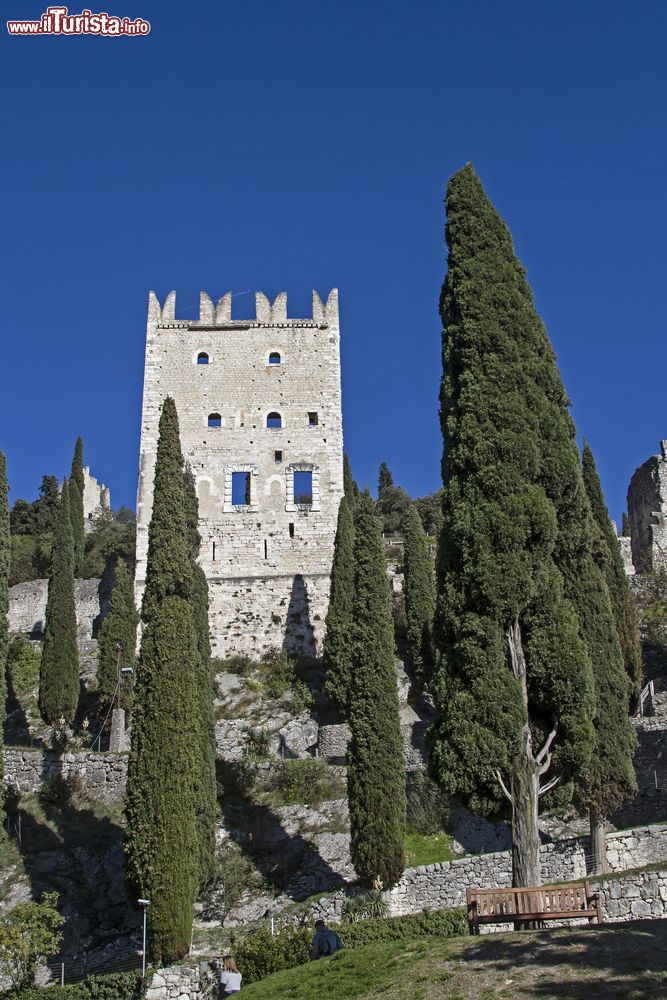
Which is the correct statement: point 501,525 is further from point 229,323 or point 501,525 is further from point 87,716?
point 229,323

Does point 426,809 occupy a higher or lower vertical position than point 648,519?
lower

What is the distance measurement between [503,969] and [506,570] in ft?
18.8

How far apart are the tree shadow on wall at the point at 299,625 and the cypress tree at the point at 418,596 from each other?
386 cm

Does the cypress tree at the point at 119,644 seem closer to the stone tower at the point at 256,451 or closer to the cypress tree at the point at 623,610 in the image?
the stone tower at the point at 256,451

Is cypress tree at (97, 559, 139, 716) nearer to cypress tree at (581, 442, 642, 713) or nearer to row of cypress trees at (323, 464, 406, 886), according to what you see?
row of cypress trees at (323, 464, 406, 886)

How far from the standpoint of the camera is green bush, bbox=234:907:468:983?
13.9 meters

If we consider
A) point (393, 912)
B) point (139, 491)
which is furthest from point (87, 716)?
point (393, 912)

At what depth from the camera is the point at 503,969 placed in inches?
371

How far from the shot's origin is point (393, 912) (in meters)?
18.2

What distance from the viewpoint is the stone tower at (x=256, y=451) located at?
114 ft

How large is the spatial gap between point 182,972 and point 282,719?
14.9 metres

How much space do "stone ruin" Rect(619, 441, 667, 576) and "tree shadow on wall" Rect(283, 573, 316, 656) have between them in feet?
47.2

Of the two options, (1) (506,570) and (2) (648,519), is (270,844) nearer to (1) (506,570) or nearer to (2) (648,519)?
(1) (506,570)

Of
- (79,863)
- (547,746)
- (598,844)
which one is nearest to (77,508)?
→ (79,863)
